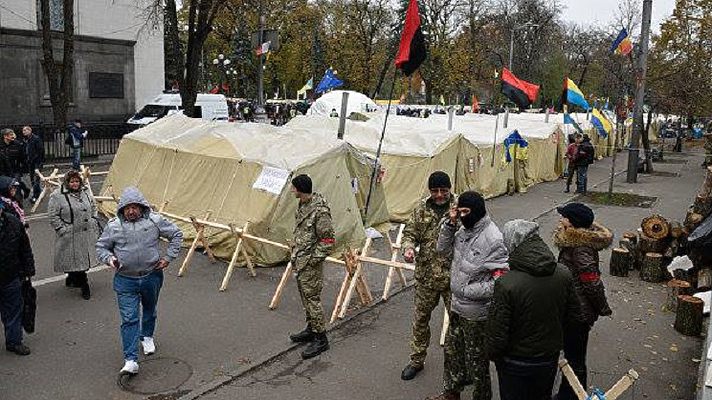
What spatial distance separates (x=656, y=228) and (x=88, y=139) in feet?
68.2

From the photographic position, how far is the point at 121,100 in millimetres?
34250

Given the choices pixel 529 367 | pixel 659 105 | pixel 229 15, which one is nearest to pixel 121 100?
pixel 229 15

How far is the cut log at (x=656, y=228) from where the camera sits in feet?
32.8

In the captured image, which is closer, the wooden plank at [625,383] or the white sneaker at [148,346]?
the wooden plank at [625,383]

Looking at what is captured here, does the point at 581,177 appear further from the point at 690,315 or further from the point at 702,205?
the point at 690,315

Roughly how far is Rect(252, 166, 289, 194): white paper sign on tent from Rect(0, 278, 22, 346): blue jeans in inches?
172

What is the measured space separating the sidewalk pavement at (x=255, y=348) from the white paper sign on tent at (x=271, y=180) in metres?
1.32

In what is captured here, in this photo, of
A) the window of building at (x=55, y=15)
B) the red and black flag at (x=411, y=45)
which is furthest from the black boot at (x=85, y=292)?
the window of building at (x=55, y=15)

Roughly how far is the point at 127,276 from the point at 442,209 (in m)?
3.01

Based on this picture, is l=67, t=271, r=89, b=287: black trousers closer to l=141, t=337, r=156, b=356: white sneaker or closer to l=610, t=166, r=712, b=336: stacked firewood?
l=141, t=337, r=156, b=356: white sneaker

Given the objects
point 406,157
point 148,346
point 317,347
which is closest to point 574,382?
point 317,347

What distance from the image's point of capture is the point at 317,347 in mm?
6586

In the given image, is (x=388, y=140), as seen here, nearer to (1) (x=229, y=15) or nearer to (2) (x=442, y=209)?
(2) (x=442, y=209)

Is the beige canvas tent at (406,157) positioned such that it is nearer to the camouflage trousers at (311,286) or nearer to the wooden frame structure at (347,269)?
the wooden frame structure at (347,269)
